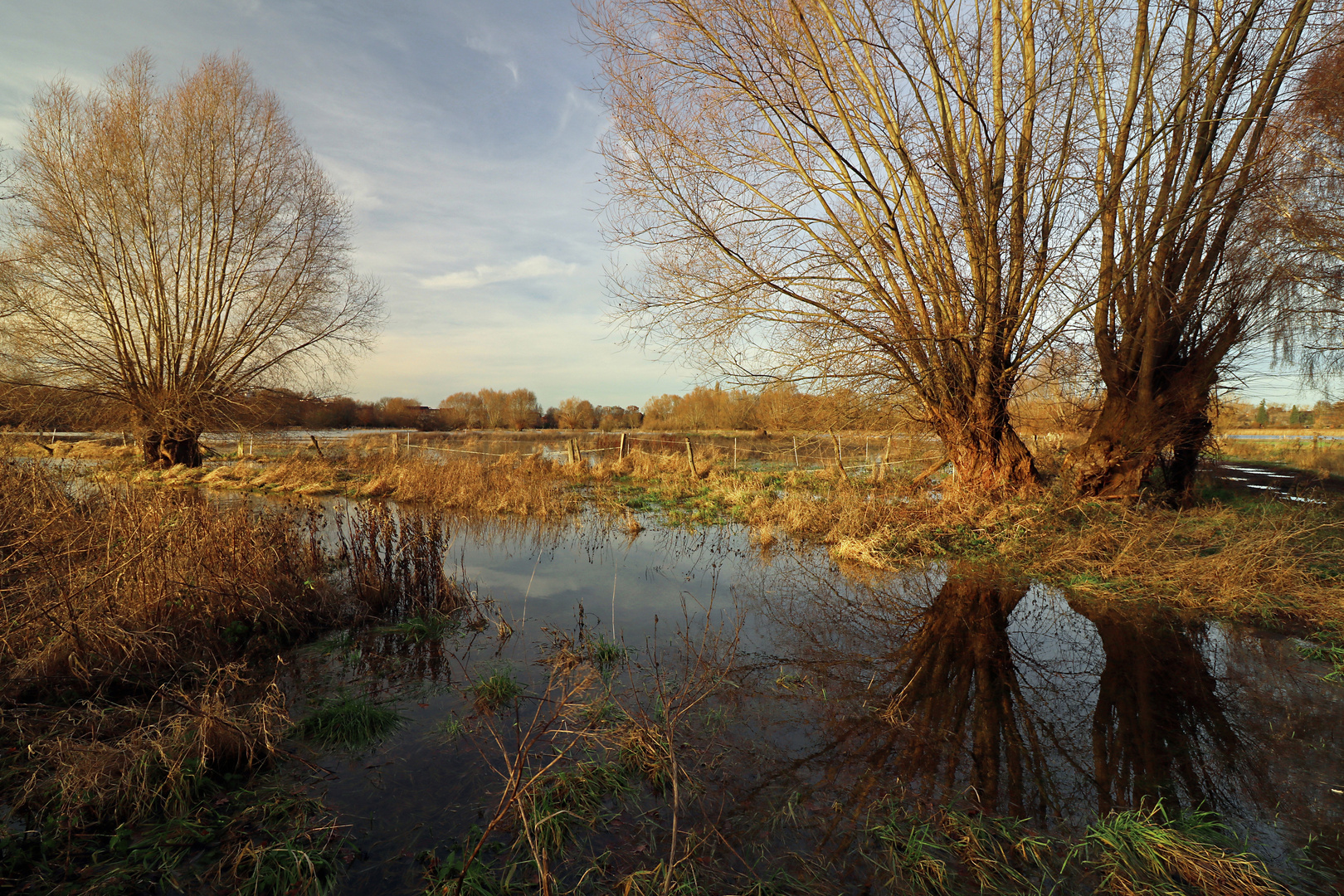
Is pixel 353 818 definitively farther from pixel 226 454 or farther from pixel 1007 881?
pixel 226 454

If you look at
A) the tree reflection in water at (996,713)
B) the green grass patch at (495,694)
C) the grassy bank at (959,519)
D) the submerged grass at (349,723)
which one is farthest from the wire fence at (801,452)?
the submerged grass at (349,723)

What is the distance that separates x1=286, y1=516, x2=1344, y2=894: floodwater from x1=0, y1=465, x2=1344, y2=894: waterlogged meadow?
26 mm

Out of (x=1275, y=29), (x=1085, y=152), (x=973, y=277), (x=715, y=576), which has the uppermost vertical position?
(x=1275, y=29)

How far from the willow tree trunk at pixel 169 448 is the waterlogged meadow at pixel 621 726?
13.0 metres

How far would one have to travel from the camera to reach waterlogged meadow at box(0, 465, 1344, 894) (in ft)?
8.71

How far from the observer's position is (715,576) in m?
7.87

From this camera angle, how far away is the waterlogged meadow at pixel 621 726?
2654 millimetres

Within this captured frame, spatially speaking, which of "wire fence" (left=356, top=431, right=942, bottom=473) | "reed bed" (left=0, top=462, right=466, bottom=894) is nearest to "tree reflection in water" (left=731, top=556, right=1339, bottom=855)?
"reed bed" (left=0, top=462, right=466, bottom=894)

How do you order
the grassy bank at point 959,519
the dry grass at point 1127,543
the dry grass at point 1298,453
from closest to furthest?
the dry grass at point 1127,543
the grassy bank at point 959,519
the dry grass at point 1298,453

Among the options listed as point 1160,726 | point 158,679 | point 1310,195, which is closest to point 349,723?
point 158,679

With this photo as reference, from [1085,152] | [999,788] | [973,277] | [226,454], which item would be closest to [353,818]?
[999,788]

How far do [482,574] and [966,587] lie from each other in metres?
6.29

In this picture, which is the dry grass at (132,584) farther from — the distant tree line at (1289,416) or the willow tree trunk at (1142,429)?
the distant tree line at (1289,416)

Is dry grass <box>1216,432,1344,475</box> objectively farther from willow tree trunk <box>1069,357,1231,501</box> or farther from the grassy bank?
the grassy bank
